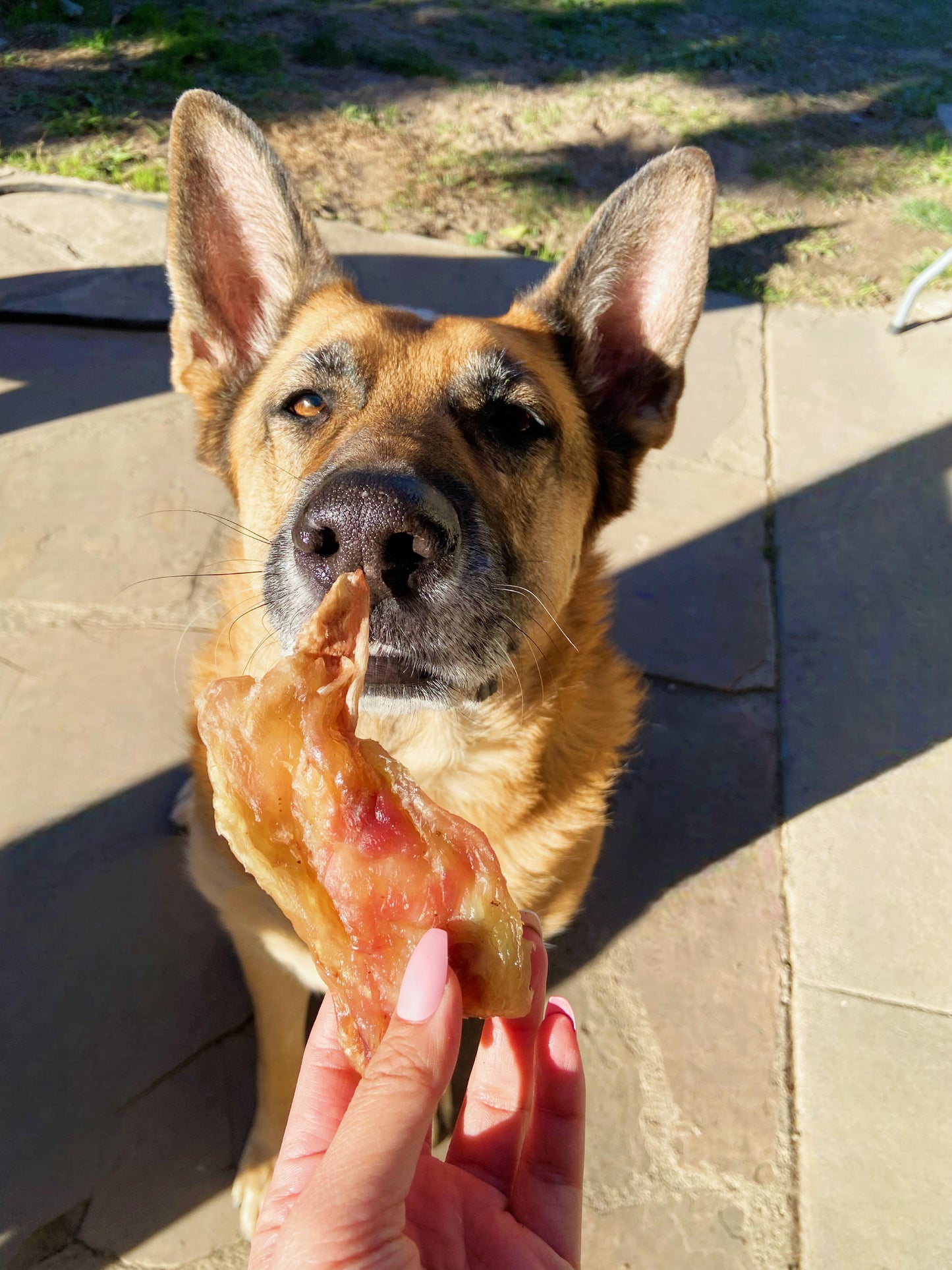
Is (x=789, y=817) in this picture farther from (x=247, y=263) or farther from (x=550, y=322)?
(x=247, y=263)

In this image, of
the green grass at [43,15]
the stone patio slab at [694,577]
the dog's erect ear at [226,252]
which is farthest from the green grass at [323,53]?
the dog's erect ear at [226,252]

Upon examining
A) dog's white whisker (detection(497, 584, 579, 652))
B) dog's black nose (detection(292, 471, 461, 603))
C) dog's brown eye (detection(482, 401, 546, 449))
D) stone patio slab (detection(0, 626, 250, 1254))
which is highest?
dog's black nose (detection(292, 471, 461, 603))


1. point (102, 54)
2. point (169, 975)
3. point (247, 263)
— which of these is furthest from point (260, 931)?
point (102, 54)

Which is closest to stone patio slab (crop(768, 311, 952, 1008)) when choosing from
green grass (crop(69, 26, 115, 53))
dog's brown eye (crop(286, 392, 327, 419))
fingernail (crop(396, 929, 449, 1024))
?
fingernail (crop(396, 929, 449, 1024))

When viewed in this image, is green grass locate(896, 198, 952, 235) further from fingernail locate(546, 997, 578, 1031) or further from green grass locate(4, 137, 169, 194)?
fingernail locate(546, 997, 578, 1031)

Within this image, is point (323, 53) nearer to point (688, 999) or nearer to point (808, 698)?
point (808, 698)

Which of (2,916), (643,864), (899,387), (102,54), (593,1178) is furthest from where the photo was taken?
(102,54)
